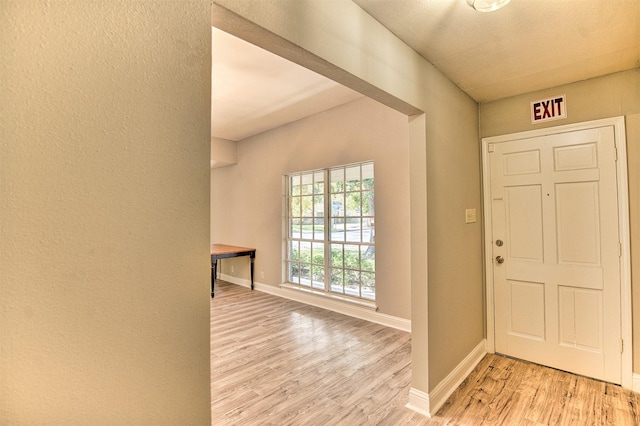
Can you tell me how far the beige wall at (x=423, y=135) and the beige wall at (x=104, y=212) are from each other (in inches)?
15.0

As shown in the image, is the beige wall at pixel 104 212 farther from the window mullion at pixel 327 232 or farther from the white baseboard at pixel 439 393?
the window mullion at pixel 327 232

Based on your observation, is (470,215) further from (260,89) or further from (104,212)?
(104,212)

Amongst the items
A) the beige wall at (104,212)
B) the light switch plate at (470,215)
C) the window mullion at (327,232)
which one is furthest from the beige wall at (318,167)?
the beige wall at (104,212)

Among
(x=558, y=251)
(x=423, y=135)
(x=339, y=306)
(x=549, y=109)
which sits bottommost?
(x=339, y=306)

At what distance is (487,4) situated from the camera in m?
1.52

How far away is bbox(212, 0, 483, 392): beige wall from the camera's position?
1.25m

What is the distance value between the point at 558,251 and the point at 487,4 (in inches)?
82.7

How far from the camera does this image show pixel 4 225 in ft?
2.13

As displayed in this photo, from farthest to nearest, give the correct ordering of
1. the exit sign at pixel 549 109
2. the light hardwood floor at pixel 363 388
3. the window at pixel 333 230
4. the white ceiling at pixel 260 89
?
the window at pixel 333 230 < the white ceiling at pixel 260 89 < the exit sign at pixel 549 109 < the light hardwood floor at pixel 363 388

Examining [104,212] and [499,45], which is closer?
[104,212]

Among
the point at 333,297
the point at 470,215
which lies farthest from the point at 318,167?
the point at 470,215

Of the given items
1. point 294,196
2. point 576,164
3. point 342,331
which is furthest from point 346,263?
point 576,164

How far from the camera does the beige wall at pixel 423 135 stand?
1252 mm

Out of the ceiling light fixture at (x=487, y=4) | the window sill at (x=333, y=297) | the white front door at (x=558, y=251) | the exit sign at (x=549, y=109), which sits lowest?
the window sill at (x=333, y=297)
